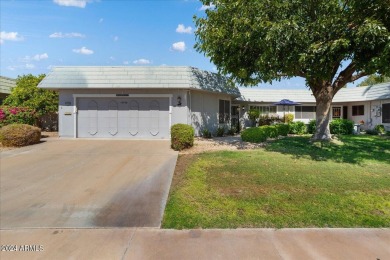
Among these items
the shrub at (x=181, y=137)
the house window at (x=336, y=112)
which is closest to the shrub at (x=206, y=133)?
the shrub at (x=181, y=137)

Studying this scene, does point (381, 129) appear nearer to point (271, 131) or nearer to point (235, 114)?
point (271, 131)

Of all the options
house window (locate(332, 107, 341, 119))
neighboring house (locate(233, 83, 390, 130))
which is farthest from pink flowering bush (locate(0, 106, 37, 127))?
house window (locate(332, 107, 341, 119))

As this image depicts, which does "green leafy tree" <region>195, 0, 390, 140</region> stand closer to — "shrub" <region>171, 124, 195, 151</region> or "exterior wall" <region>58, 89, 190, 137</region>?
"shrub" <region>171, 124, 195, 151</region>

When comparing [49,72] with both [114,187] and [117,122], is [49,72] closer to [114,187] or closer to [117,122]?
[117,122]

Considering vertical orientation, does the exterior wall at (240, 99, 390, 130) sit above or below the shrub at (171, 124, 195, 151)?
above

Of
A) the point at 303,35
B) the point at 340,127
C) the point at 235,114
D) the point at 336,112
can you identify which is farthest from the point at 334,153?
the point at 336,112

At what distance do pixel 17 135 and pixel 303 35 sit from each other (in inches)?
464

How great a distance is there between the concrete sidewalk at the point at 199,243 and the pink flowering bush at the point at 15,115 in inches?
441

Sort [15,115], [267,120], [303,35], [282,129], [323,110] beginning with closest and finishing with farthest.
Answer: [303,35] < [323,110] < [15,115] < [282,129] < [267,120]

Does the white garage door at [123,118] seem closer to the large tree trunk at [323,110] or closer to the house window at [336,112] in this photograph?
the large tree trunk at [323,110]

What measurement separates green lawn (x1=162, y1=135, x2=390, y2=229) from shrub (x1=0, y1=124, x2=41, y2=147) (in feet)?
26.2

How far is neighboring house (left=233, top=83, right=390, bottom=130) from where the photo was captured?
803 inches

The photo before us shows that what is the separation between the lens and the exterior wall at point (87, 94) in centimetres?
1427

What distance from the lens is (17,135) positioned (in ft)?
37.7
